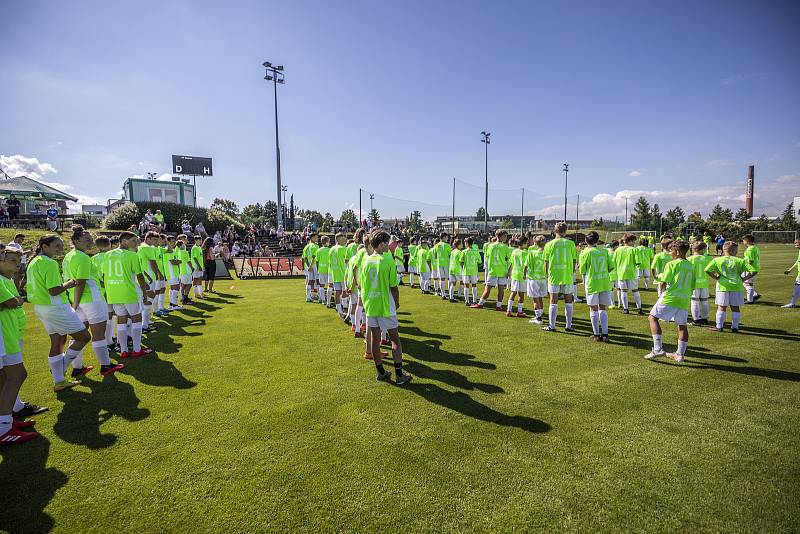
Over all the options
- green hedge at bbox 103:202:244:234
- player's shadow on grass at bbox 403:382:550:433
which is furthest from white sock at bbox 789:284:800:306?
green hedge at bbox 103:202:244:234

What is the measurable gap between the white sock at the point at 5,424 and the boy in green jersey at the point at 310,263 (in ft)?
25.8

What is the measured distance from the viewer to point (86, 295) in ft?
18.7

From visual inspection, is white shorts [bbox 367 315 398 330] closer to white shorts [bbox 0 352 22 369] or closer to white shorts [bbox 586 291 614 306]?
white shorts [bbox 0 352 22 369]

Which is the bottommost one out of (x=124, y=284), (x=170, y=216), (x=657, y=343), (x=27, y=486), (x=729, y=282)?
(x=27, y=486)

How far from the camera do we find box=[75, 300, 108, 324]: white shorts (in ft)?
18.9

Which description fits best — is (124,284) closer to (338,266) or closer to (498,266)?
(338,266)

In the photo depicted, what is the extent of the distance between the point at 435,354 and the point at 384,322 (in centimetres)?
197

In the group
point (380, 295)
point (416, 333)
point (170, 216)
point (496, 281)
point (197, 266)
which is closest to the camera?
point (380, 295)

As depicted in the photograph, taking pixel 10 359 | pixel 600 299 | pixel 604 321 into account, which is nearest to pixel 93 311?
pixel 10 359

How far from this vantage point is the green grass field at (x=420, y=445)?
2.95 meters

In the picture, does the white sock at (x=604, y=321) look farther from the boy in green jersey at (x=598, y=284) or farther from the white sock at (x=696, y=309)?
the white sock at (x=696, y=309)

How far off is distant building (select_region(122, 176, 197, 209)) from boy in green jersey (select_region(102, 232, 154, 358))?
38.7m

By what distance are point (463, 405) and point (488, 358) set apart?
78.7 inches

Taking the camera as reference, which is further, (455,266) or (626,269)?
(455,266)
